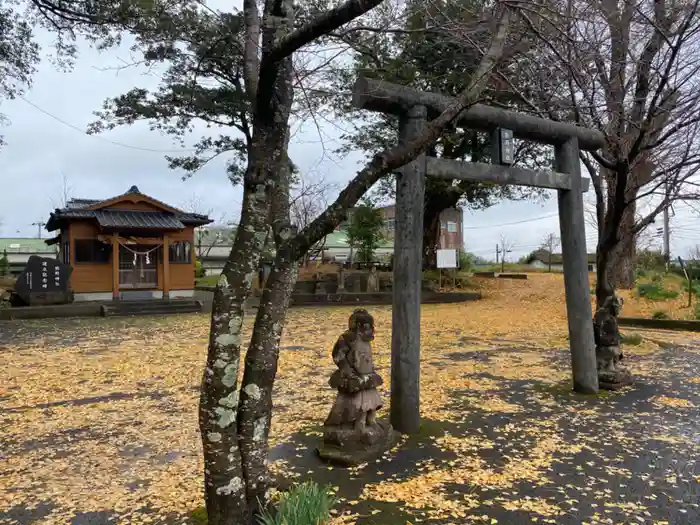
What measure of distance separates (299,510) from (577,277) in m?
4.50

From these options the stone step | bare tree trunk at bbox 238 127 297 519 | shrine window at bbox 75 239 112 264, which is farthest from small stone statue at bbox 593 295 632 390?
shrine window at bbox 75 239 112 264

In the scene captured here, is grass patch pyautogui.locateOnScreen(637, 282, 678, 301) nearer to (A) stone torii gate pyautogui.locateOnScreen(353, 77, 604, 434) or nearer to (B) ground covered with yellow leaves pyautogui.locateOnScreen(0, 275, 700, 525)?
(B) ground covered with yellow leaves pyautogui.locateOnScreen(0, 275, 700, 525)

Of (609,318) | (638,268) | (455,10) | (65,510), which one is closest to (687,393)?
(609,318)

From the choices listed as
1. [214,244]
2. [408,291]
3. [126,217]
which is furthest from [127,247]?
[214,244]

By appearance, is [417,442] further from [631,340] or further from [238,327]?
[631,340]

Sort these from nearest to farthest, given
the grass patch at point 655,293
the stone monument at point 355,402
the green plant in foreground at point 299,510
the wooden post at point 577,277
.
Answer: the green plant in foreground at point 299,510 → the stone monument at point 355,402 → the wooden post at point 577,277 → the grass patch at point 655,293

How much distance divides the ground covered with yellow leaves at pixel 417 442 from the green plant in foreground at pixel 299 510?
0.47m

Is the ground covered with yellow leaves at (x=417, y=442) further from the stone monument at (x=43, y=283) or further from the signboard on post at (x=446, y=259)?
the signboard on post at (x=446, y=259)

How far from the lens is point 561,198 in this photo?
5.87 meters

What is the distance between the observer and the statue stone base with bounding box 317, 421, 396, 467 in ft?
12.3

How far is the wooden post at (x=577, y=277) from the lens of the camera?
18.8ft

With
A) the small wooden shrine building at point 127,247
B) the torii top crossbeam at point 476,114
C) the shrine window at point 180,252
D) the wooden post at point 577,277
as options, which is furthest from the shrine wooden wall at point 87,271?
the wooden post at point 577,277

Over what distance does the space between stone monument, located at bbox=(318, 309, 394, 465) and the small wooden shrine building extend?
1553 centimetres

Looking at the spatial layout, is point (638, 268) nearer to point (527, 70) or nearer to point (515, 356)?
point (515, 356)
